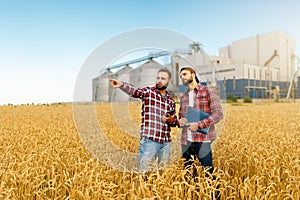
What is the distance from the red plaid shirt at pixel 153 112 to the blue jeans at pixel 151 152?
8cm

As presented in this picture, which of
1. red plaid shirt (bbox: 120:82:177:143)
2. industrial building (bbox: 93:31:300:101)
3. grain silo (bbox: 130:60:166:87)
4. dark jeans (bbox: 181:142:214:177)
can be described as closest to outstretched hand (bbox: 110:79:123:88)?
red plaid shirt (bbox: 120:82:177:143)

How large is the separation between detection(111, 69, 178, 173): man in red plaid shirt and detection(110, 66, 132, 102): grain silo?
120cm

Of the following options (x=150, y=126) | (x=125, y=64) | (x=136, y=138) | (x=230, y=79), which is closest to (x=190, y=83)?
(x=150, y=126)

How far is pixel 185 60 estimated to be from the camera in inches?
167

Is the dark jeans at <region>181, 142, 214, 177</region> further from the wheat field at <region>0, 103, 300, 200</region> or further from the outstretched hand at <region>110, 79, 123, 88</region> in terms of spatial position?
the outstretched hand at <region>110, 79, 123, 88</region>

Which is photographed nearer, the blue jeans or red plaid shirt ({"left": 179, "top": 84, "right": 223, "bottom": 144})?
red plaid shirt ({"left": 179, "top": 84, "right": 223, "bottom": 144})

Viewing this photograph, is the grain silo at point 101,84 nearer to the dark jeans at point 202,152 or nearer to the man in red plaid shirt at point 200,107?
the man in red plaid shirt at point 200,107

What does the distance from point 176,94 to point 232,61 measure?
171 ft

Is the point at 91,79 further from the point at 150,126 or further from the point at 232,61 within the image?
the point at 232,61

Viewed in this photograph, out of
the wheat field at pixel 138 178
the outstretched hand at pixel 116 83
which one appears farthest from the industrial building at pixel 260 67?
the outstretched hand at pixel 116 83

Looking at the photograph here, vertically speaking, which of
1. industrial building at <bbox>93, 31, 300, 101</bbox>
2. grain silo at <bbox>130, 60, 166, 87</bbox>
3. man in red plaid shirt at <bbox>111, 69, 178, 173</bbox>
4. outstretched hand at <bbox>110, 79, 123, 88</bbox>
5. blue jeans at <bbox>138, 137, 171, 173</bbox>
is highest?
industrial building at <bbox>93, 31, 300, 101</bbox>

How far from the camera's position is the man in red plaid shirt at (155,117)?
3934mm

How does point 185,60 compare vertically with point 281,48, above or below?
below

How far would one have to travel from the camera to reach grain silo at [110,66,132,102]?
17.1ft
